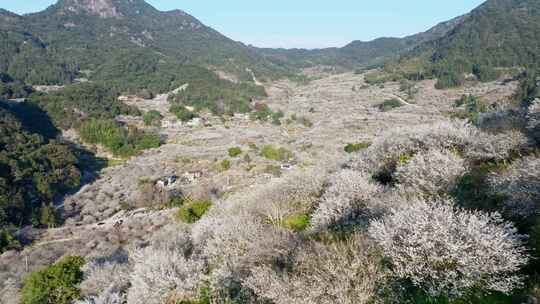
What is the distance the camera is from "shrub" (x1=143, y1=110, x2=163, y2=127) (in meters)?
102

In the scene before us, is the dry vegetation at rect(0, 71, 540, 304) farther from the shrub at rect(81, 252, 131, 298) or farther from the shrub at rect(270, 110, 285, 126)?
the shrub at rect(270, 110, 285, 126)

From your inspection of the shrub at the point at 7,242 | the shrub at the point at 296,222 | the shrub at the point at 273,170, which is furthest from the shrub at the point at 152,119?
the shrub at the point at 296,222

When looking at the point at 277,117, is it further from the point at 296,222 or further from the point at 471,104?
the point at 296,222

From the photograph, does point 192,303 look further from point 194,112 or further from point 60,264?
point 194,112

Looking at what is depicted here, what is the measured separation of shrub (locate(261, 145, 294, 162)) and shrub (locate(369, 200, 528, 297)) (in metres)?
55.0

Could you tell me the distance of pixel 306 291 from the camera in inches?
382

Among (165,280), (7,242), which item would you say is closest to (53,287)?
(165,280)

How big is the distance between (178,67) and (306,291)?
6775 inches

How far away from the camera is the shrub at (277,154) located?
66.3m

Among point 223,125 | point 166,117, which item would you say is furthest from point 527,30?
point 166,117

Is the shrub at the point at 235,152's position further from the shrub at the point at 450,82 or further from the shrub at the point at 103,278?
the shrub at the point at 450,82

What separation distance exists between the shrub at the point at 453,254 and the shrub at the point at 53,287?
19.8 meters

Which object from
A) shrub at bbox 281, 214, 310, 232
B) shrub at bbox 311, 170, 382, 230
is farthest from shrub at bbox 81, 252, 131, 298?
shrub at bbox 311, 170, 382, 230

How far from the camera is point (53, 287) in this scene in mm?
22312
